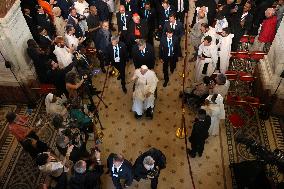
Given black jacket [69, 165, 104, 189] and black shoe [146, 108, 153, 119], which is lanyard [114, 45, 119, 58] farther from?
black jacket [69, 165, 104, 189]

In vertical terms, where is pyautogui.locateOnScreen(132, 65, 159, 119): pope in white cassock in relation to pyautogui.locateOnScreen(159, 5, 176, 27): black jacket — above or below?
below

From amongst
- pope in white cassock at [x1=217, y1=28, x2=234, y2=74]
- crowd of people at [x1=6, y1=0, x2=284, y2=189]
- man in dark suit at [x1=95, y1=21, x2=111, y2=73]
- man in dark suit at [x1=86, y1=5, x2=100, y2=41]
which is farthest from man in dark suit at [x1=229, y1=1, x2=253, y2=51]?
man in dark suit at [x1=86, y1=5, x2=100, y2=41]

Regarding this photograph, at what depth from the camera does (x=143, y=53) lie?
721cm

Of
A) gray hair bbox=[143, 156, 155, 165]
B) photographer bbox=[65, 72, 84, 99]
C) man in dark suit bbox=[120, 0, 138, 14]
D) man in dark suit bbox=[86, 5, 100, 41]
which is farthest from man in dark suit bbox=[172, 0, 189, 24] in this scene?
gray hair bbox=[143, 156, 155, 165]

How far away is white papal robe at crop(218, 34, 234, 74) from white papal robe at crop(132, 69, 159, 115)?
1.79 metres

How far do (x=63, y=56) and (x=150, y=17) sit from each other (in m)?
2.58

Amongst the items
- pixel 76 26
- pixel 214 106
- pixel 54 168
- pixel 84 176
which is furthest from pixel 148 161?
pixel 76 26

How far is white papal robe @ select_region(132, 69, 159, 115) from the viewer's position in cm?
682

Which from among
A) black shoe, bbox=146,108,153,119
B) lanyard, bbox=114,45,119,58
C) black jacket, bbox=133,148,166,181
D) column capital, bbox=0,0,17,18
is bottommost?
black shoe, bbox=146,108,153,119

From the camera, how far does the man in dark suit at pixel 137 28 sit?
25.8 ft

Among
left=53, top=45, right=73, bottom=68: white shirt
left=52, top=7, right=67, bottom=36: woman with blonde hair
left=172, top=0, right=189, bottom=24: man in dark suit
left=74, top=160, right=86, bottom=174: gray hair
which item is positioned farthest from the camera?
left=172, top=0, right=189, bottom=24: man in dark suit

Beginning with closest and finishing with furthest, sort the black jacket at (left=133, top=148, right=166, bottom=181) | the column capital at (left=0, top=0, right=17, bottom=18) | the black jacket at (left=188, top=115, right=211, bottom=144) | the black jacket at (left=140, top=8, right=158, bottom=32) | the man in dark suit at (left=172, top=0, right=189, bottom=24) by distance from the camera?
the black jacket at (left=133, top=148, right=166, bottom=181) → the black jacket at (left=188, top=115, right=211, bottom=144) → the column capital at (left=0, top=0, right=17, bottom=18) → the black jacket at (left=140, top=8, right=158, bottom=32) → the man in dark suit at (left=172, top=0, right=189, bottom=24)

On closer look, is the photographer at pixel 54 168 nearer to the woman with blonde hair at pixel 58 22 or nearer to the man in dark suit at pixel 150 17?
the woman with blonde hair at pixel 58 22

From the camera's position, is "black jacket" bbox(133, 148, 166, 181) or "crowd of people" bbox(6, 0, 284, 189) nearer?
"black jacket" bbox(133, 148, 166, 181)
